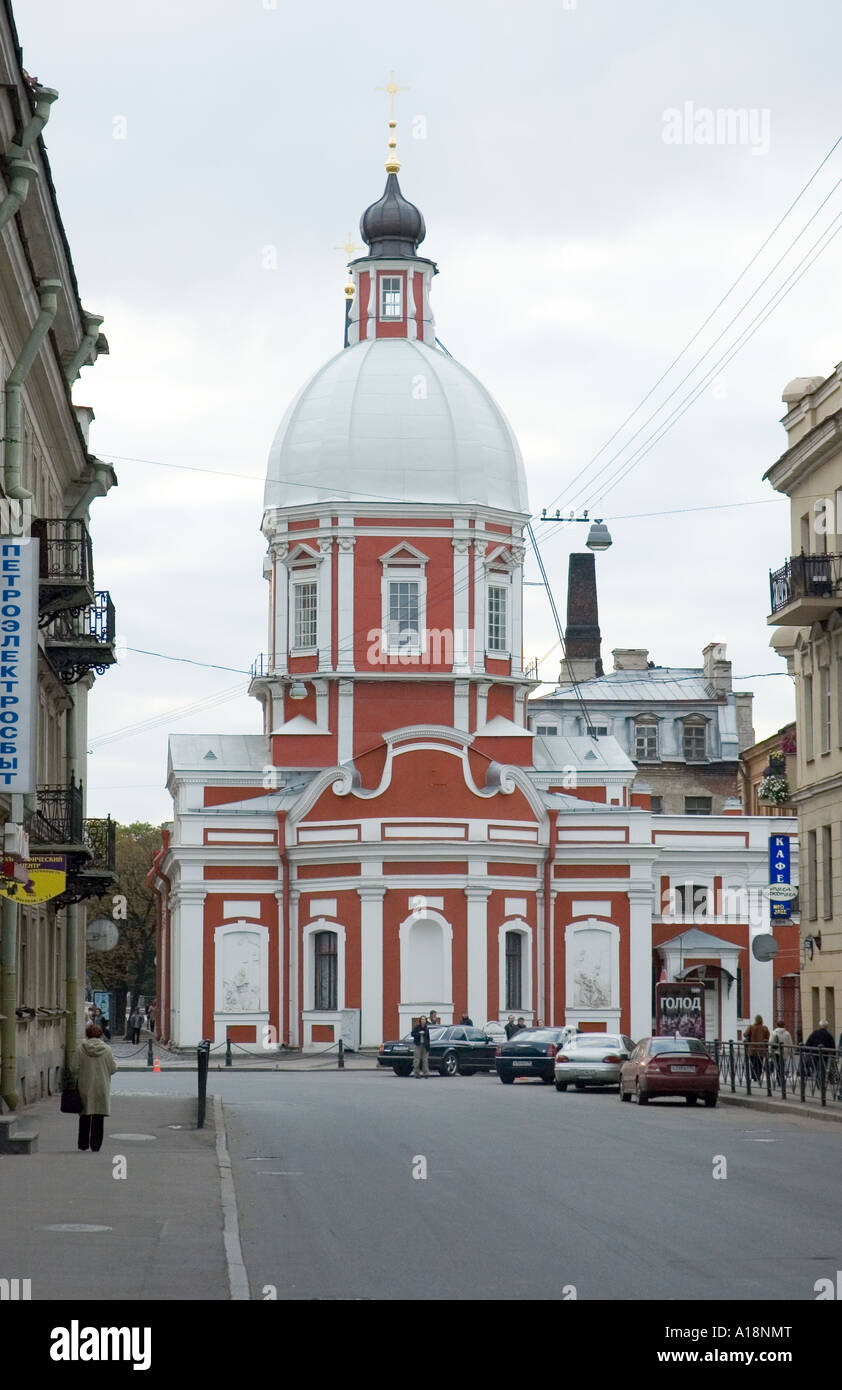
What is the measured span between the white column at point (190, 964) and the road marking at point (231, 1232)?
3944 cm

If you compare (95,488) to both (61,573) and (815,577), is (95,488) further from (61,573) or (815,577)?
(815,577)

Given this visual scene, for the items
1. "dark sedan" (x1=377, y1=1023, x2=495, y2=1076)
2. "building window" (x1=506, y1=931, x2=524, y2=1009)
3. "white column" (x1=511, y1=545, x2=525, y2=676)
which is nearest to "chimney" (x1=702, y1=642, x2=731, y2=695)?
"white column" (x1=511, y1=545, x2=525, y2=676)

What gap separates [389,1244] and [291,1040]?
49.9 m

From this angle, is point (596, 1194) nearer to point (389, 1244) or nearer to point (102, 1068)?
point (389, 1244)

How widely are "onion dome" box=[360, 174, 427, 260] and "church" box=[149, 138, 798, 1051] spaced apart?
2.9 inches

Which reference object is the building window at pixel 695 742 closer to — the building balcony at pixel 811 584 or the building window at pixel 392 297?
the building window at pixel 392 297

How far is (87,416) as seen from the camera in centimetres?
4084

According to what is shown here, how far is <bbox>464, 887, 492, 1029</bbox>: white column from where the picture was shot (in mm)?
62719

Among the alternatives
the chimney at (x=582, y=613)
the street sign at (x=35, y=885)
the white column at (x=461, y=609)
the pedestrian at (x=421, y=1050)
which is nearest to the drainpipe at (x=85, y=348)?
the street sign at (x=35, y=885)

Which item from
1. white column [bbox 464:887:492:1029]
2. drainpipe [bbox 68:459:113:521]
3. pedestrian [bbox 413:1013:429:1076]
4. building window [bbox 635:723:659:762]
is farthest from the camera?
building window [bbox 635:723:659:762]

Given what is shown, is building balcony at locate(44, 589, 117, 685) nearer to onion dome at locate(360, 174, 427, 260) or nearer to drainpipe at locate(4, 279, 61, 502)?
drainpipe at locate(4, 279, 61, 502)

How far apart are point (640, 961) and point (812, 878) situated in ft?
79.2

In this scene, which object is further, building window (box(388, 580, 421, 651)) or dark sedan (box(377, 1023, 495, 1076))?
building window (box(388, 580, 421, 651))
